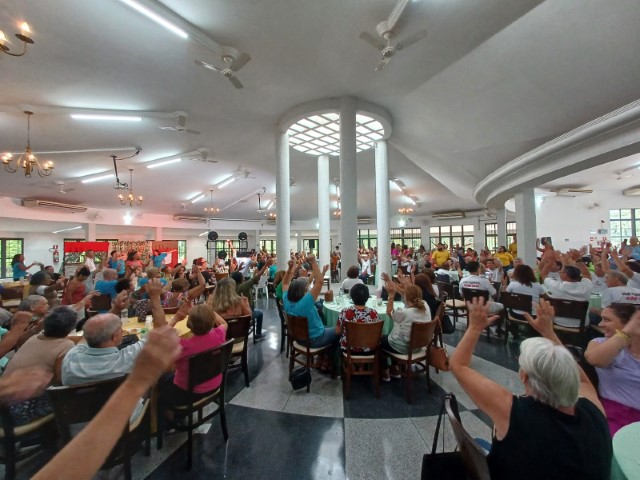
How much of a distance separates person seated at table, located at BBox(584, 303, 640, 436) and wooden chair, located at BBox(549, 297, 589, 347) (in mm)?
1906

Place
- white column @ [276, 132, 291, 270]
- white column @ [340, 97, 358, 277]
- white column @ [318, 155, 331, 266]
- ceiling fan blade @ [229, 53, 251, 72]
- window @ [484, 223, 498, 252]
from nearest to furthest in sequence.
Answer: ceiling fan blade @ [229, 53, 251, 72], white column @ [340, 97, 358, 277], white column @ [276, 132, 291, 270], white column @ [318, 155, 331, 266], window @ [484, 223, 498, 252]

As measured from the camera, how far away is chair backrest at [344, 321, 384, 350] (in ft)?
8.60

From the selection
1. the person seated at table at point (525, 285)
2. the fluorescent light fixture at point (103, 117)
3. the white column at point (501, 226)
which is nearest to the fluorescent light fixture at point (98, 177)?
the fluorescent light fixture at point (103, 117)

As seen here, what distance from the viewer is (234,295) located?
10.8 ft

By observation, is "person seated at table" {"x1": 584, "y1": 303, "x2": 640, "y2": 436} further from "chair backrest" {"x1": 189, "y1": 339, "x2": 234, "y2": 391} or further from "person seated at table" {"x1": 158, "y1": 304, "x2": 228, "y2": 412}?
"person seated at table" {"x1": 158, "y1": 304, "x2": 228, "y2": 412}

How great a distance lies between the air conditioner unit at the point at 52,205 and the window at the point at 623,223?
20.8 meters

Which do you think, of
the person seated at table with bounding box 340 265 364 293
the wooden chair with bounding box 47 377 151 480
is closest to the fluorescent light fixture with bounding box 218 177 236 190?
the person seated at table with bounding box 340 265 364 293

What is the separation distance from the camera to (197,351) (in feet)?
7.07

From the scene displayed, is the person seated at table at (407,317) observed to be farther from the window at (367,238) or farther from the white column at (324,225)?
the window at (367,238)

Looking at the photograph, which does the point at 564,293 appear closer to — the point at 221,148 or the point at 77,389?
the point at 77,389

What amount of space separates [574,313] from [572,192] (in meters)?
9.67

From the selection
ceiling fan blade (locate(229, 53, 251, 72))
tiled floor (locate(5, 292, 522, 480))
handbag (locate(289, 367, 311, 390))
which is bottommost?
tiled floor (locate(5, 292, 522, 480))

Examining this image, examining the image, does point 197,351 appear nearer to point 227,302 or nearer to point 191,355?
point 191,355

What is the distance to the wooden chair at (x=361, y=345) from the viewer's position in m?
2.63
